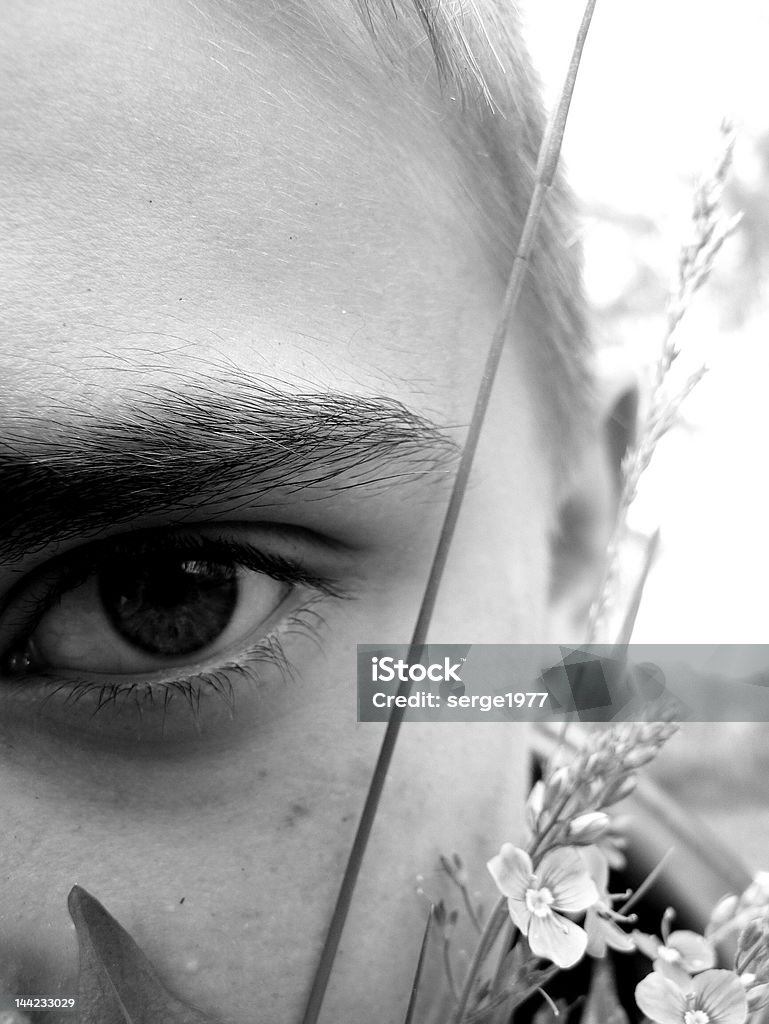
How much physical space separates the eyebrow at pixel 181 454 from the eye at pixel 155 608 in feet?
0.17

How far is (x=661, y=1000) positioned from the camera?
449 millimetres

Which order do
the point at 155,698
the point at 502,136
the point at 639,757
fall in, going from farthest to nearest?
the point at 502,136 < the point at 155,698 < the point at 639,757

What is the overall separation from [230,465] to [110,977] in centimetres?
30

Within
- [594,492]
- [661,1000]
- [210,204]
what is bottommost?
[661,1000]

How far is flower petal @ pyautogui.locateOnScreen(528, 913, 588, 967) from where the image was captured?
429 millimetres

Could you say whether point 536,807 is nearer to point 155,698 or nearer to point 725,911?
point 725,911

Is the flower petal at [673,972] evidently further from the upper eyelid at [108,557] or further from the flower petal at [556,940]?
the upper eyelid at [108,557]

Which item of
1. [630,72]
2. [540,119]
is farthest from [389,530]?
[630,72]

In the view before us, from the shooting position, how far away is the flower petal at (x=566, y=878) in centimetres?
46

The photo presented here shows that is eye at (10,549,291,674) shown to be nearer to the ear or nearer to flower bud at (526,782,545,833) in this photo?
flower bud at (526,782,545,833)

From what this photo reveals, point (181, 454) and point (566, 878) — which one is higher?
point (181, 454)

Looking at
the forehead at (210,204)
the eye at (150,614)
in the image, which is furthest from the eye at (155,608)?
the forehead at (210,204)

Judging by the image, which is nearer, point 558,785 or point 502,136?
point 558,785

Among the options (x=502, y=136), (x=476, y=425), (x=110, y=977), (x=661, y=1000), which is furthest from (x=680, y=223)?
(x=110, y=977)
